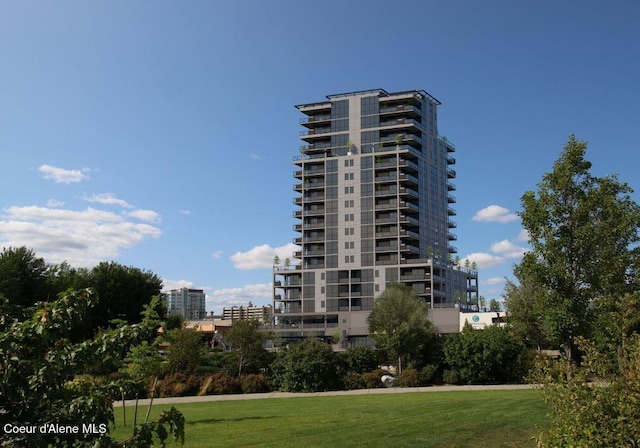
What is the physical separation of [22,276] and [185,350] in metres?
26.4

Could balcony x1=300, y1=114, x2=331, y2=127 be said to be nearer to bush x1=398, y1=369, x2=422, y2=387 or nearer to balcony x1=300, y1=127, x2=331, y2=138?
balcony x1=300, y1=127, x2=331, y2=138

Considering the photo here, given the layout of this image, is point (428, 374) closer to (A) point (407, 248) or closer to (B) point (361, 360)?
(B) point (361, 360)

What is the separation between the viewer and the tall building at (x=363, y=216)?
110 metres

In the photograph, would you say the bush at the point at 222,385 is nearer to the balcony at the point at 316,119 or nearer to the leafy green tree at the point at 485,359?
the leafy green tree at the point at 485,359

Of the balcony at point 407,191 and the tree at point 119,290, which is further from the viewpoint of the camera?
the balcony at point 407,191

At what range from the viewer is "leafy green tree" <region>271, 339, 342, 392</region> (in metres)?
35.1

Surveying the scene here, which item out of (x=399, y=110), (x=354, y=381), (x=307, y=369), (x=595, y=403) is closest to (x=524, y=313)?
(x=354, y=381)

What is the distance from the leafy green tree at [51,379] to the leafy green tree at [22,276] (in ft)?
162

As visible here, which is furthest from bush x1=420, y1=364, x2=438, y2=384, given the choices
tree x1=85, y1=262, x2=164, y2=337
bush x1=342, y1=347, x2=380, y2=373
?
tree x1=85, y1=262, x2=164, y2=337

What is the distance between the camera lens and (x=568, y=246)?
2144 cm

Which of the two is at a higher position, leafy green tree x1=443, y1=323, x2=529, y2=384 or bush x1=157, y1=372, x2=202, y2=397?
leafy green tree x1=443, y1=323, x2=529, y2=384

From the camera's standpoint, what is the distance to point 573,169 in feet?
72.6

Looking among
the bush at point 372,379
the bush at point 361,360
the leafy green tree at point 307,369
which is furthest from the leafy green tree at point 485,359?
the leafy green tree at point 307,369

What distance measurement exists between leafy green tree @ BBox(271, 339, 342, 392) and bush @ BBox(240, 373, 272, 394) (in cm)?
59
